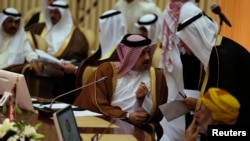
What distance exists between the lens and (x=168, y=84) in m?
4.51

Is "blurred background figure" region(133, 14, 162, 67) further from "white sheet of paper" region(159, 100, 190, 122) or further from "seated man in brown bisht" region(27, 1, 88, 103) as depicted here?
"white sheet of paper" region(159, 100, 190, 122)

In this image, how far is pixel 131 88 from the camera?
4.39 meters

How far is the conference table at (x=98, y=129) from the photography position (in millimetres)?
3244

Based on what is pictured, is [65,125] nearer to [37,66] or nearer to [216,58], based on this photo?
[216,58]

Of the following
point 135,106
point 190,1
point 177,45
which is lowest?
point 135,106

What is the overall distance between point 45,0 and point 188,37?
15.2 feet

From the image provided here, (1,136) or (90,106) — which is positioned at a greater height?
(1,136)

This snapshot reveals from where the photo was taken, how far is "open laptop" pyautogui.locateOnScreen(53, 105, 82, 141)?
92.4 inches

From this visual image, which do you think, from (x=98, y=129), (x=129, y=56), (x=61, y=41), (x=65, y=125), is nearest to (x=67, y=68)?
(x=61, y=41)

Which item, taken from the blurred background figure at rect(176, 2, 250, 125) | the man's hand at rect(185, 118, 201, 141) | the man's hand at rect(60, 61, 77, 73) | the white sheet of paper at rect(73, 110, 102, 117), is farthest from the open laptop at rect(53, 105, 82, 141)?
the man's hand at rect(60, 61, 77, 73)

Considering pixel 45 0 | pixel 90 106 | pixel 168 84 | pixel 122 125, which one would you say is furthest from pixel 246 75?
pixel 45 0

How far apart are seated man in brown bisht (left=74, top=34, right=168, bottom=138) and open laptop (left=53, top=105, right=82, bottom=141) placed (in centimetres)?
170

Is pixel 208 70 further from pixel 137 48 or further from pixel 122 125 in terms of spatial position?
pixel 137 48

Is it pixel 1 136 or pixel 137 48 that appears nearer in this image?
pixel 1 136
